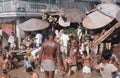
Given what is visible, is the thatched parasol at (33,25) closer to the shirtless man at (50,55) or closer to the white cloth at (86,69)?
the white cloth at (86,69)

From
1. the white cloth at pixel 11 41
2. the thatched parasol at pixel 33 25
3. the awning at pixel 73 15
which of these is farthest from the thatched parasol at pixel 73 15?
the white cloth at pixel 11 41

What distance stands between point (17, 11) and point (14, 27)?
53.2 inches

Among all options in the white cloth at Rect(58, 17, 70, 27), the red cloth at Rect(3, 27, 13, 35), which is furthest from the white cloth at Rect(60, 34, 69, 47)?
the red cloth at Rect(3, 27, 13, 35)

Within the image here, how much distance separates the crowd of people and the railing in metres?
3.19

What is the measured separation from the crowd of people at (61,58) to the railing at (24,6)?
3.19 metres

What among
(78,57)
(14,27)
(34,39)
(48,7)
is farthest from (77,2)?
(78,57)

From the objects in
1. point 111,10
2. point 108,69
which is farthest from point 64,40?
point 108,69

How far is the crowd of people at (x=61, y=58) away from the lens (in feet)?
33.1

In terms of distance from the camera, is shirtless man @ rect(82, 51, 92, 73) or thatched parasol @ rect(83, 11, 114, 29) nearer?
thatched parasol @ rect(83, 11, 114, 29)

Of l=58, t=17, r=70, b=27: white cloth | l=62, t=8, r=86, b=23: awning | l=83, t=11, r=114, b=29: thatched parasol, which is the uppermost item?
l=83, t=11, r=114, b=29: thatched parasol

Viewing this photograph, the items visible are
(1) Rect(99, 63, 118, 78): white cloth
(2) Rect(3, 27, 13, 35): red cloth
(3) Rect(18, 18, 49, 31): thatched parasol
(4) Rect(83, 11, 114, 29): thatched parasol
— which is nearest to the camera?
(1) Rect(99, 63, 118, 78): white cloth

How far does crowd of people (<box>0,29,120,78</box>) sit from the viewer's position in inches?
398

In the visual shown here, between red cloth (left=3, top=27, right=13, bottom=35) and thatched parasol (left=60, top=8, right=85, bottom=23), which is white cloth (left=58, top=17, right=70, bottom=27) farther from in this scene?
red cloth (left=3, top=27, right=13, bottom=35)

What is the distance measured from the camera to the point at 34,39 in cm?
2139
